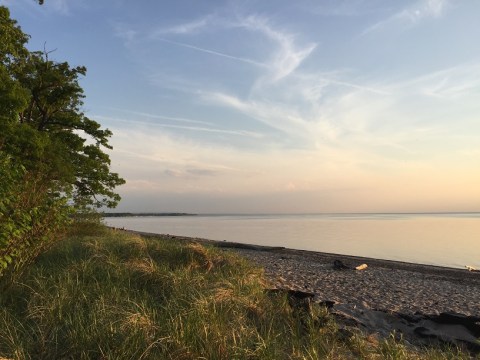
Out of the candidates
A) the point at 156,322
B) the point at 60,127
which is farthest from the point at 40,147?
the point at 156,322

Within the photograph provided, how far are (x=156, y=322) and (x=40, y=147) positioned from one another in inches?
646

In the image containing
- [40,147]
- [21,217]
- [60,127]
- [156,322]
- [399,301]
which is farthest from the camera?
[60,127]

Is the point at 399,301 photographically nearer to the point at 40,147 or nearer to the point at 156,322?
the point at 156,322

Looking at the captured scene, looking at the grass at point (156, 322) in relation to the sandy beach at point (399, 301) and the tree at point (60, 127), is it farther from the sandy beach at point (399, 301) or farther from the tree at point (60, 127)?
the tree at point (60, 127)

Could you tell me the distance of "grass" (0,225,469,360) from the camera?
4.62m

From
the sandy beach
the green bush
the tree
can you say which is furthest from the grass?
the tree

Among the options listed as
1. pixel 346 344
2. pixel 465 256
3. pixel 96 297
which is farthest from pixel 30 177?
pixel 465 256

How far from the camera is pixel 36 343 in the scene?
15.5 feet

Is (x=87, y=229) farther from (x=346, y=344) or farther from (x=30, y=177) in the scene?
(x=346, y=344)

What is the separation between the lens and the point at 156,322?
5250mm

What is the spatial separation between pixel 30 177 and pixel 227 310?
5.98 meters

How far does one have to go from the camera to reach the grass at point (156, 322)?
4617mm

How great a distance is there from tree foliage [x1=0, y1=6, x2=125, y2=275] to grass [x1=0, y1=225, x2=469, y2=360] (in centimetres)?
117

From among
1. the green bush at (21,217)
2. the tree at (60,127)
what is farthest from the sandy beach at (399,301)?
the tree at (60,127)
